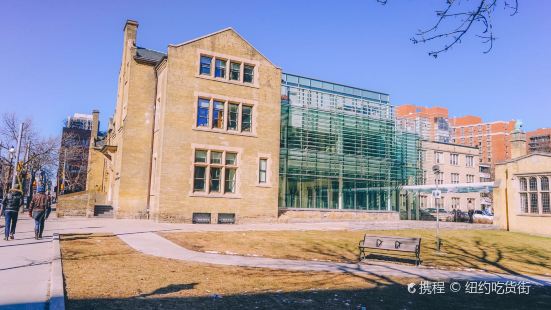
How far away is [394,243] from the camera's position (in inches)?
478

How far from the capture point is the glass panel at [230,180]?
27.8m

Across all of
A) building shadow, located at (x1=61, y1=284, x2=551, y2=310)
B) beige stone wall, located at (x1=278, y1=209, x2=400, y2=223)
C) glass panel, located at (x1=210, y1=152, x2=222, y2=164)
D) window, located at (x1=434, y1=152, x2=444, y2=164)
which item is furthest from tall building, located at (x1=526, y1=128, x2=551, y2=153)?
building shadow, located at (x1=61, y1=284, x2=551, y2=310)

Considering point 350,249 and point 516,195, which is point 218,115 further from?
point 516,195

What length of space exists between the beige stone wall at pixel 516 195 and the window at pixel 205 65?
78.2ft

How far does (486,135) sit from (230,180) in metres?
138

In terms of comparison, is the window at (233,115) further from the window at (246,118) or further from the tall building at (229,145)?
the window at (246,118)

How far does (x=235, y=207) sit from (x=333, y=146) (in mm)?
11086

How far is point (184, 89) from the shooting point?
2650 centimetres

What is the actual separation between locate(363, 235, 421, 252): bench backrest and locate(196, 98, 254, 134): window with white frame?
17.1 m

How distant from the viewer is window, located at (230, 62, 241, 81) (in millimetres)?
28656

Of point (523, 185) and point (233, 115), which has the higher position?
point (233, 115)

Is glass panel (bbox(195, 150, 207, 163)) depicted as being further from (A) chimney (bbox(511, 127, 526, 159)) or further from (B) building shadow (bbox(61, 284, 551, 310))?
(A) chimney (bbox(511, 127, 526, 159))

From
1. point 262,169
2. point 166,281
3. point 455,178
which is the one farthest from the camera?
point 455,178

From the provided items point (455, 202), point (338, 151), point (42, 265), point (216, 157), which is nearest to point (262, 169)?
point (216, 157)
